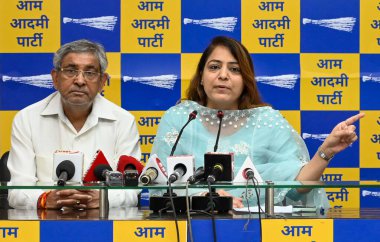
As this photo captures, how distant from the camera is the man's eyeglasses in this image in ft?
12.3

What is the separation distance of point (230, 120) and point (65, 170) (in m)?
1.35

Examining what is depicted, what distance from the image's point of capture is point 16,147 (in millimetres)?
3693

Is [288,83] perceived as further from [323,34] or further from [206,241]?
[206,241]

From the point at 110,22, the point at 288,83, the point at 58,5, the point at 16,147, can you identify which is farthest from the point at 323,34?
the point at 16,147

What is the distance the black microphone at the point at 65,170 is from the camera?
2496 millimetres

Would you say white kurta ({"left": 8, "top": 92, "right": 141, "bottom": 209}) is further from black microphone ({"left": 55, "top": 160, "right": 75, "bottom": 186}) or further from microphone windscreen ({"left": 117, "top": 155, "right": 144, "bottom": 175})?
→ black microphone ({"left": 55, "top": 160, "right": 75, "bottom": 186})

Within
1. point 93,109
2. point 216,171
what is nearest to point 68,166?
point 216,171

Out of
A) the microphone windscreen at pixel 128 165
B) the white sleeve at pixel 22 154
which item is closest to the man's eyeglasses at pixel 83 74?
the white sleeve at pixel 22 154

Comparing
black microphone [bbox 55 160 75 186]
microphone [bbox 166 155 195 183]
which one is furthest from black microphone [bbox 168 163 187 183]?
black microphone [bbox 55 160 75 186]

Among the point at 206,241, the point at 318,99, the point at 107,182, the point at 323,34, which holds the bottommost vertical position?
the point at 206,241

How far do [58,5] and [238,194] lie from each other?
2.20 m

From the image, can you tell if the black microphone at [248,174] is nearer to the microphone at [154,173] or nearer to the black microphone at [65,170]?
the microphone at [154,173]

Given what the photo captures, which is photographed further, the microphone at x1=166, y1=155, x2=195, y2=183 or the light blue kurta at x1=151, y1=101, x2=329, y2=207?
the light blue kurta at x1=151, y1=101, x2=329, y2=207

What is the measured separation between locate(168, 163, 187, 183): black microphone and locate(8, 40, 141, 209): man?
119cm
